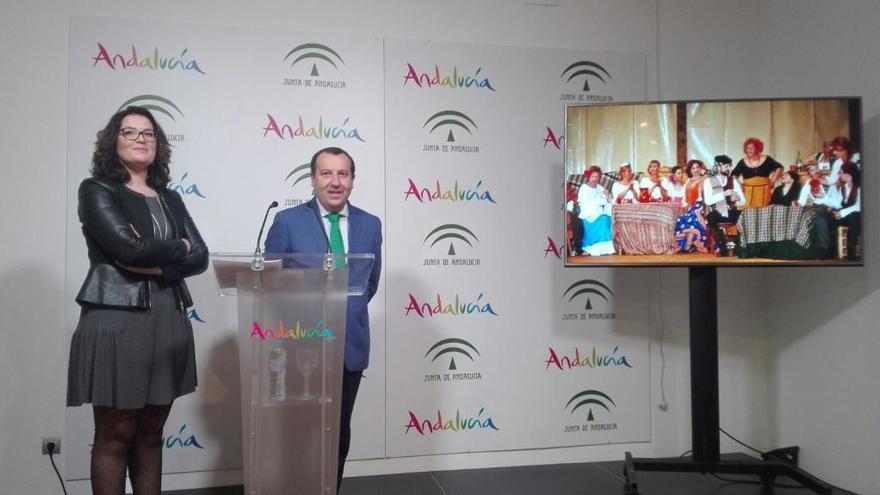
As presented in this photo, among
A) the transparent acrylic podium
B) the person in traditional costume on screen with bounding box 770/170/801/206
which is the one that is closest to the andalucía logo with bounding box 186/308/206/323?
the transparent acrylic podium

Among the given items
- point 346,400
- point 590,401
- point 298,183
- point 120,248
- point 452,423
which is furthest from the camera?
point 590,401

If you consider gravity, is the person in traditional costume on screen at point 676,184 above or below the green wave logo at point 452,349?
above

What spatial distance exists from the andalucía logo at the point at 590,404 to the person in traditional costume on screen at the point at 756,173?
1.35 metres

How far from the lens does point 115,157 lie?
7.48 ft

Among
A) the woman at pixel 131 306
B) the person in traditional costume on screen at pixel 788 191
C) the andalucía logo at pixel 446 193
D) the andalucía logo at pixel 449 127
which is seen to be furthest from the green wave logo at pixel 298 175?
the person in traditional costume on screen at pixel 788 191

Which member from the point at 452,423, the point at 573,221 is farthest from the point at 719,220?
the point at 452,423

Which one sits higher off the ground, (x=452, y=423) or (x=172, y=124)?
(x=172, y=124)

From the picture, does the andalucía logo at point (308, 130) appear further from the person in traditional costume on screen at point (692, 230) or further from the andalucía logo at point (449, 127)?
the person in traditional costume on screen at point (692, 230)

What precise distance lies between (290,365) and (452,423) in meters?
1.53

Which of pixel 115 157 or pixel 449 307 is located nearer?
pixel 115 157

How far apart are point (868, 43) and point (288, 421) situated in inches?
124

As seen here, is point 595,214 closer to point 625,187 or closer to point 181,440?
point 625,187

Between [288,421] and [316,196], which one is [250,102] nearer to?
[316,196]

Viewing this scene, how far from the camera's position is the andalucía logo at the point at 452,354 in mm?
3439
